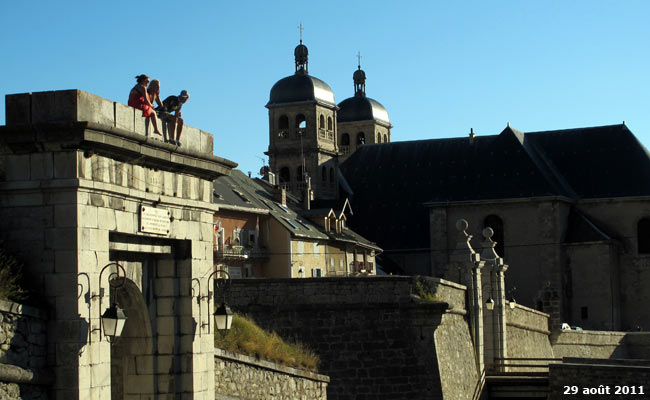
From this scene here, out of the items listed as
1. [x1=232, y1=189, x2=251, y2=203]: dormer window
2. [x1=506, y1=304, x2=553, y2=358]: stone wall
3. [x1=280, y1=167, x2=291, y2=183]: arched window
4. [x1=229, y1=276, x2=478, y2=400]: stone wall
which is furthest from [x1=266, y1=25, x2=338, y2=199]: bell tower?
[x1=229, y1=276, x2=478, y2=400]: stone wall

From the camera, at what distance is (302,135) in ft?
225

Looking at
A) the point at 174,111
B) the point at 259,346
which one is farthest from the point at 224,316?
the point at 259,346

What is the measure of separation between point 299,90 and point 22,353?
5831cm

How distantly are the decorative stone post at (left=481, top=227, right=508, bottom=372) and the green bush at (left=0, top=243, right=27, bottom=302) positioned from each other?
67.6ft

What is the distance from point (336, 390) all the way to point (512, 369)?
10.9 meters

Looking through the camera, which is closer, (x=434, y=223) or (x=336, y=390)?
(x=336, y=390)

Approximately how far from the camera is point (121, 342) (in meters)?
14.4

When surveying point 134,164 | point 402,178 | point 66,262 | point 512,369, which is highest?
point 402,178

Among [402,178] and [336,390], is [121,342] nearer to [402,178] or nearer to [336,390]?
[336,390]

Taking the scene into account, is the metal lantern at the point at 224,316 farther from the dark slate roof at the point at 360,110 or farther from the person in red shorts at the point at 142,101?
the dark slate roof at the point at 360,110

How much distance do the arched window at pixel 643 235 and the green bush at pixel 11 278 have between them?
1915 inches

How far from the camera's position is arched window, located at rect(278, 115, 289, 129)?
69438mm

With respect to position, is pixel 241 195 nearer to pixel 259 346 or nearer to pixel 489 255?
pixel 489 255

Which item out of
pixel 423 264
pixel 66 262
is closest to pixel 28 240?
pixel 66 262
